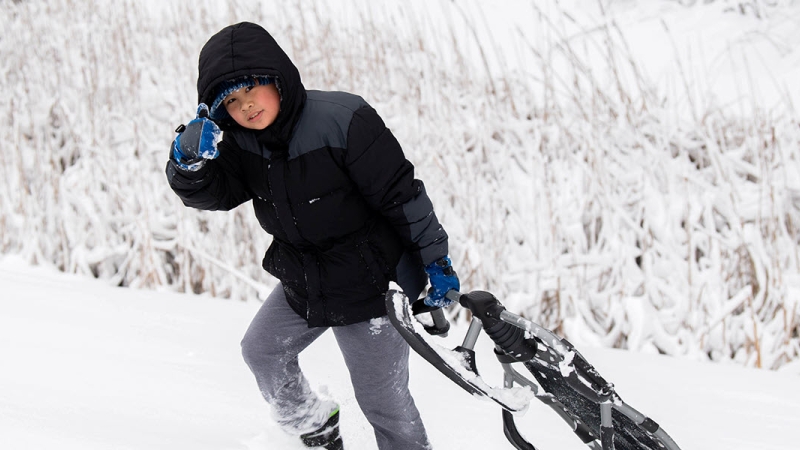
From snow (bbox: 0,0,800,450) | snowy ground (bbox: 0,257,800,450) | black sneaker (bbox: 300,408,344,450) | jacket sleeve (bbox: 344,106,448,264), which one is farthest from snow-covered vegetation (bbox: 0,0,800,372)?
jacket sleeve (bbox: 344,106,448,264)

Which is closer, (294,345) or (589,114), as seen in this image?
(294,345)

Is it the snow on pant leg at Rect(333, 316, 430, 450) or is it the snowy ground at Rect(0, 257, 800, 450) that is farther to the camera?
the snowy ground at Rect(0, 257, 800, 450)

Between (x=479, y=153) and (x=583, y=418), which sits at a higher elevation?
(x=479, y=153)

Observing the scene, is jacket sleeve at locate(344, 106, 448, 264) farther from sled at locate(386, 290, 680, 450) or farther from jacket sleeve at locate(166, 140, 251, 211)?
jacket sleeve at locate(166, 140, 251, 211)

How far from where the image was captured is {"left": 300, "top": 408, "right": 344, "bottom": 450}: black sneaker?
67.2 inches

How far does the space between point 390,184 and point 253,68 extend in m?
0.35

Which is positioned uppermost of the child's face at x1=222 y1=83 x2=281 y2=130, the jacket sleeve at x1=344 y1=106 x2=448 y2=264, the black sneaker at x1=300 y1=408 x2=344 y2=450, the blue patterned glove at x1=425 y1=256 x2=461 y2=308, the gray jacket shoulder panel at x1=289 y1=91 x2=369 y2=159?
the child's face at x1=222 y1=83 x2=281 y2=130

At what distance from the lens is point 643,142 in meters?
3.05

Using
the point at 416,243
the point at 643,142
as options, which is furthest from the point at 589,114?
the point at 416,243

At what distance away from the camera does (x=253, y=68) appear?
4.17 ft

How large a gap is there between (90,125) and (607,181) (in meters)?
2.75

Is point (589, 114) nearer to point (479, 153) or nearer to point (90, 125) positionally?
point (479, 153)

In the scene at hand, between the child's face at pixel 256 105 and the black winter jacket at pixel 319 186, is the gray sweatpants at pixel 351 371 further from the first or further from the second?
the child's face at pixel 256 105

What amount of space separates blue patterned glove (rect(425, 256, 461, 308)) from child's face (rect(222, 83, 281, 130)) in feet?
1.49
